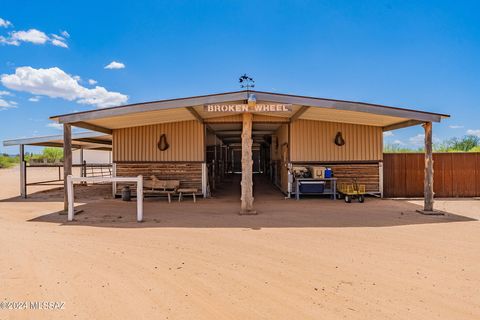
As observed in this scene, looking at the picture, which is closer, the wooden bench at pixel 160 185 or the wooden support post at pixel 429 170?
the wooden support post at pixel 429 170

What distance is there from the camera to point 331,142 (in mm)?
10438

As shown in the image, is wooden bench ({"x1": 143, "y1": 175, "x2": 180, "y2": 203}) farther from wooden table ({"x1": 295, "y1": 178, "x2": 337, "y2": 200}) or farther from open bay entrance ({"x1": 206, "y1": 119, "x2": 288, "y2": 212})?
wooden table ({"x1": 295, "y1": 178, "x2": 337, "y2": 200})

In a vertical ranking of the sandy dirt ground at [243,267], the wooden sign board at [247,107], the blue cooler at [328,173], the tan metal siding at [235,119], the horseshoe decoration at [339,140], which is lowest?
the sandy dirt ground at [243,267]

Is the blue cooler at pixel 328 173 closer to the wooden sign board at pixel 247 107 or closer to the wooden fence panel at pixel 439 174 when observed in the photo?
the wooden fence panel at pixel 439 174

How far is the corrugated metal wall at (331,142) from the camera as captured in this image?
10375 mm

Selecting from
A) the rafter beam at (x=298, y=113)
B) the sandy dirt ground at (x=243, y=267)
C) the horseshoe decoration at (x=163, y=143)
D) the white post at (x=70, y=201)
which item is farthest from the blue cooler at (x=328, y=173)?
the white post at (x=70, y=201)

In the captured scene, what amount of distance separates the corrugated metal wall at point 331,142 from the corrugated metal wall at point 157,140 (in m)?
3.32

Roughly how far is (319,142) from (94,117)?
7012mm

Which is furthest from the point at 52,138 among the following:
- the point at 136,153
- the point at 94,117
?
the point at 94,117

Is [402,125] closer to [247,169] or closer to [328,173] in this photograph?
[328,173]

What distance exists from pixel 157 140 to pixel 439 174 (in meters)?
9.88

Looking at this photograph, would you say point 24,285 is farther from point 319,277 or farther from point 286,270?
point 319,277

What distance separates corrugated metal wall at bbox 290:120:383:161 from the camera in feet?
34.0

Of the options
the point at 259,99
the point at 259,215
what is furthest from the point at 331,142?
the point at 259,215
